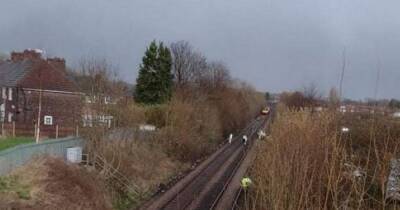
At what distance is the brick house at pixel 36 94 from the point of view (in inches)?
2415

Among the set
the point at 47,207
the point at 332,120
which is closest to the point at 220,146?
the point at 47,207

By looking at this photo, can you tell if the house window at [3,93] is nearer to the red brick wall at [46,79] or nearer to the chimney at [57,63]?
the red brick wall at [46,79]

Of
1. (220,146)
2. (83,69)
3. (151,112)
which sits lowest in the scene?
(220,146)

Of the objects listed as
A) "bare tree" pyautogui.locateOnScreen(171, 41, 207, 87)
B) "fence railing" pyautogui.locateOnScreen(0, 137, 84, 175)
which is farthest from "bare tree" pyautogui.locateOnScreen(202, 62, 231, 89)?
"fence railing" pyautogui.locateOnScreen(0, 137, 84, 175)

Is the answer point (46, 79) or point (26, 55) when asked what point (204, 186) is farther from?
point (26, 55)

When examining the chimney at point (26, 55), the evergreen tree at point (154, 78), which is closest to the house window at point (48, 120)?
the chimney at point (26, 55)

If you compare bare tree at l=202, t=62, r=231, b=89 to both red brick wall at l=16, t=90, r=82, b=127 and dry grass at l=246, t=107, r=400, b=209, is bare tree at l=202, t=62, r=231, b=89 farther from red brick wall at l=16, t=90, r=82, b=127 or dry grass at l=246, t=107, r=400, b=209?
dry grass at l=246, t=107, r=400, b=209

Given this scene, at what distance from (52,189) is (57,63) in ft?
151

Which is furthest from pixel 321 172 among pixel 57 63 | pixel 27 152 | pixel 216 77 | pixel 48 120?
pixel 216 77

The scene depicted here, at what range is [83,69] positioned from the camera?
43719 mm

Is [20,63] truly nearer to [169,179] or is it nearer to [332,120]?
[169,179]

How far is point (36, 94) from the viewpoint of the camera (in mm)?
61781

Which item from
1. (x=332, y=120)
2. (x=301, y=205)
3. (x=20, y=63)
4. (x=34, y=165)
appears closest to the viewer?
(x=301, y=205)

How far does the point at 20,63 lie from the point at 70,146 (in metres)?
34.9
